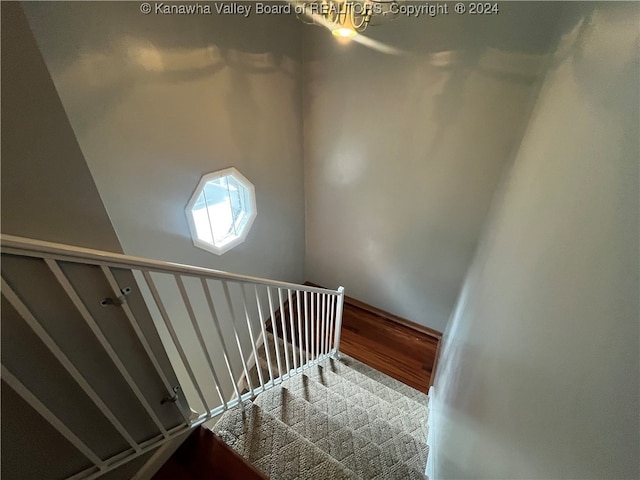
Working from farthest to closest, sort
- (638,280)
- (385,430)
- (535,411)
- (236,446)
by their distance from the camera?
(385,430)
(236,446)
(535,411)
(638,280)

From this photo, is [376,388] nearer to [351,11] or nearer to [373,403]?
[373,403]

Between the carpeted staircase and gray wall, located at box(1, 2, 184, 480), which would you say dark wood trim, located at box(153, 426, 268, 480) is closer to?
the carpeted staircase

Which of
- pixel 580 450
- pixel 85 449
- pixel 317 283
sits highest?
pixel 580 450

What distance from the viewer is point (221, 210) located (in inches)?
111

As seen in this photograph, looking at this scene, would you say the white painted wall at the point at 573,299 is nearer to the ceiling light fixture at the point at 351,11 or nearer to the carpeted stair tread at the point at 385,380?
the ceiling light fixture at the point at 351,11

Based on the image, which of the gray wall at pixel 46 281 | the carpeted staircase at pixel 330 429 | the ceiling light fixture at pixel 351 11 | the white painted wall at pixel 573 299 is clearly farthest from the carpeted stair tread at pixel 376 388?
the ceiling light fixture at pixel 351 11

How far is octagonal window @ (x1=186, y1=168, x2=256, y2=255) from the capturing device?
2464mm

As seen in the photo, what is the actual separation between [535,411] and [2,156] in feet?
4.23

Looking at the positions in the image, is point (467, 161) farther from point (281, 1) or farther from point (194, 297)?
point (194, 297)

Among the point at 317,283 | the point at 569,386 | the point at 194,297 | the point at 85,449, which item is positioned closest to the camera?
the point at 569,386

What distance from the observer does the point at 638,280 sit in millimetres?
454

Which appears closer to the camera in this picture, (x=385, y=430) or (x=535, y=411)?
(x=535, y=411)

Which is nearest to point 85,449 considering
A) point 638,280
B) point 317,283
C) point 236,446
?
point 236,446

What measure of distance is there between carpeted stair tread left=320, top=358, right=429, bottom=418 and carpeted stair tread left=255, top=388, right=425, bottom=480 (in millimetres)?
742
